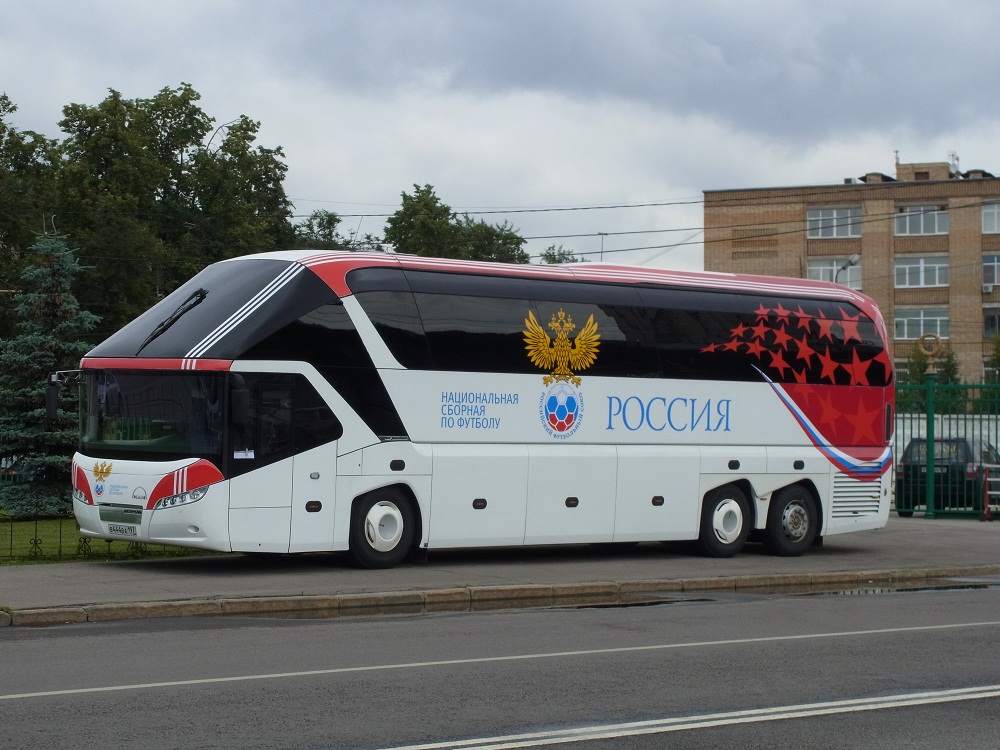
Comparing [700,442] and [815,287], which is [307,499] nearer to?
[700,442]

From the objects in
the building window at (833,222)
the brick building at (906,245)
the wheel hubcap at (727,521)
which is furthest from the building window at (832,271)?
the wheel hubcap at (727,521)

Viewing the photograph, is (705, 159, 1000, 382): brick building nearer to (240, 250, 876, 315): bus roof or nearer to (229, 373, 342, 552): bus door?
(240, 250, 876, 315): bus roof

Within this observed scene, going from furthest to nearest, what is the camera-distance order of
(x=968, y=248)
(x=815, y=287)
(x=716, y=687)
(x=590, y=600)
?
(x=968, y=248)
(x=815, y=287)
(x=590, y=600)
(x=716, y=687)

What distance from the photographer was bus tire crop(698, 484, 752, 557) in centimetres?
1980

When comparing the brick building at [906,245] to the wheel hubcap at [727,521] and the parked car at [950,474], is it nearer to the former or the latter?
the parked car at [950,474]

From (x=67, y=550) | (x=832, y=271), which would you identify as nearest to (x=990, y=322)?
(x=832, y=271)

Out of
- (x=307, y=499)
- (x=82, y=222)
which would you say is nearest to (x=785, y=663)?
(x=307, y=499)

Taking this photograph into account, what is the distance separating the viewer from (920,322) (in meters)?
75.8

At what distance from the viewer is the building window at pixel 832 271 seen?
76688mm

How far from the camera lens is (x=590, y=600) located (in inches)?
602

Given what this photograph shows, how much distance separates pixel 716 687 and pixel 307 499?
8094 mm

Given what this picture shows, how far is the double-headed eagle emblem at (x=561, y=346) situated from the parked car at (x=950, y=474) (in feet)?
41.1

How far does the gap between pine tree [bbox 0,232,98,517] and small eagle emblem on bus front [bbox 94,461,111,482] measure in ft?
37.2

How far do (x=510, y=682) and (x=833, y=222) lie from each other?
71.3 metres
